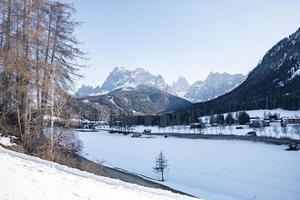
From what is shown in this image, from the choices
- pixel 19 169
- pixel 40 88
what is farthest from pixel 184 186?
pixel 19 169

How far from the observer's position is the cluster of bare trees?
1673cm

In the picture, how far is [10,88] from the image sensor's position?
1630 cm

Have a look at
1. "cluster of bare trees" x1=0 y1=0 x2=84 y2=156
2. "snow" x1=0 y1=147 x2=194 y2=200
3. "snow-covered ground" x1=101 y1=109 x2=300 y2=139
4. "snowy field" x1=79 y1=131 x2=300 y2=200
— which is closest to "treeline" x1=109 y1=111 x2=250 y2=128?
"snow-covered ground" x1=101 y1=109 x2=300 y2=139

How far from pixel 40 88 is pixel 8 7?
4853 millimetres

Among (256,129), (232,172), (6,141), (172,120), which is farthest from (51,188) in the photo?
(172,120)

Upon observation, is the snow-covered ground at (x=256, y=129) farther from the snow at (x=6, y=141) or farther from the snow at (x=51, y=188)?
the snow at (x=51, y=188)

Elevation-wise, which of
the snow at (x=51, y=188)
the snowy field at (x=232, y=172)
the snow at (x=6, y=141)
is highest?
the snow at (x=6, y=141)

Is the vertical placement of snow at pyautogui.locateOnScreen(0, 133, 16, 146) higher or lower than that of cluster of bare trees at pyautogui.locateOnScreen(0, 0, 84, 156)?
lower

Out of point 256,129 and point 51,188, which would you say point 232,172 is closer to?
point 51,188

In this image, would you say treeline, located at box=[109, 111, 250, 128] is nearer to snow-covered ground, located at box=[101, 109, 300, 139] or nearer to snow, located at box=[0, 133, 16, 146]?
snow-covered ground, located at box=[101, 109, 300, 139]

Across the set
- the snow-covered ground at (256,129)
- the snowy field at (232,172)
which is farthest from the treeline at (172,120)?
the snowy field at (232,172)

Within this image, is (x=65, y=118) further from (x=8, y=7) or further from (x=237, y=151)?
(x=237, y=151)

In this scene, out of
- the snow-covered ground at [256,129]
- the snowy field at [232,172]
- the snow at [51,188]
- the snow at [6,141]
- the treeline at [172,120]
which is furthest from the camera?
the treeline at [172,120]

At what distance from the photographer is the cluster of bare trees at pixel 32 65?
54.9 feet
